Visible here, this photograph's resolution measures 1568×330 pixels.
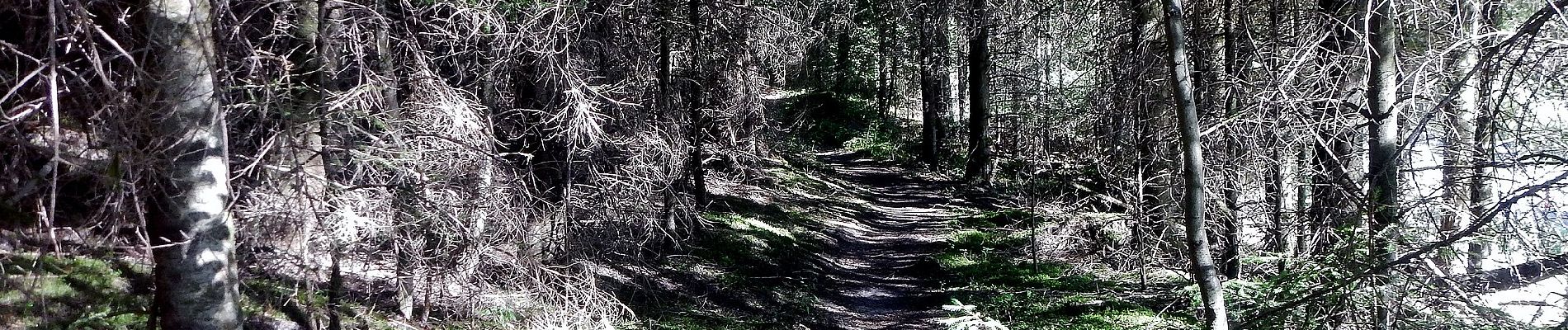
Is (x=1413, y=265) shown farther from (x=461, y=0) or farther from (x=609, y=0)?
(x=609, y=0)

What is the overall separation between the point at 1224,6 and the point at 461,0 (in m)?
7.35

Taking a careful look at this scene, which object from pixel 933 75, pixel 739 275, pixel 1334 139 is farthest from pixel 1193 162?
pixel 933 75

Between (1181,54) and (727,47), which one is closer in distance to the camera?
(1181,54)

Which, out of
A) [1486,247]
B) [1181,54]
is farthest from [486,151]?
[1486,247]

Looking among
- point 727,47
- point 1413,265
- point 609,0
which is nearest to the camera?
point 1413,265

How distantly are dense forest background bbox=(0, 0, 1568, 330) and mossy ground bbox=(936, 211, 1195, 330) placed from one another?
0.08m

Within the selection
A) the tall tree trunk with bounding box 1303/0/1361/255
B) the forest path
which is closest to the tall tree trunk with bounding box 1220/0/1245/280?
the tall tree trunk with bounding box 1303/0/1361/255

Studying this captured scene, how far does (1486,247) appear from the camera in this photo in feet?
21.8

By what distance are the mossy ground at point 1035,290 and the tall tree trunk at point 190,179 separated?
256 inches

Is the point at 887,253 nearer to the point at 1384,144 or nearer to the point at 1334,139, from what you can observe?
the point at 1334,139

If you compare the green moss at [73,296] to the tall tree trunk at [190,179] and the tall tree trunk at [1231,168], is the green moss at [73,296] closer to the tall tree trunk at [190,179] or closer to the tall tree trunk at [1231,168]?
the tall tree trunk at [190,179]

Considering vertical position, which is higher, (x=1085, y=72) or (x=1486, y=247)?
(x=1085, y=72)

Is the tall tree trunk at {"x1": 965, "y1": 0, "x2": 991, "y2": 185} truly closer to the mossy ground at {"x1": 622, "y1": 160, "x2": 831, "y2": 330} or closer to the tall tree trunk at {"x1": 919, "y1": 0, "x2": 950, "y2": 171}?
the tall tree trunk at {"x1": 919, "y1": 0, "x2": 950, "y2": 171}

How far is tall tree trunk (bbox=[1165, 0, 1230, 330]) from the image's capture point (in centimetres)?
645
